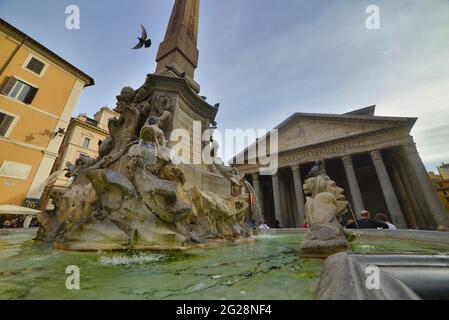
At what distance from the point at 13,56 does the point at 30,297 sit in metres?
22.0

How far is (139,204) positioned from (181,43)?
18.6 feet

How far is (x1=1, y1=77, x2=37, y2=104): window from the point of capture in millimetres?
13963

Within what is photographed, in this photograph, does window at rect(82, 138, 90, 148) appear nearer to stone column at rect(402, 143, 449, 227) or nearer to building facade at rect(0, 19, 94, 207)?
building facade at rect(0, 19, 94, 207)

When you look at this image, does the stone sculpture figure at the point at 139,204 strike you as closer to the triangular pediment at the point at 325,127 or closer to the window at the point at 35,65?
the window at the point at 35,65

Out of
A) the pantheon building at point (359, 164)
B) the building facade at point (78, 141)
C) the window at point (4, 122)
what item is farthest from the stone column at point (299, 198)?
the window at point (4, 122)

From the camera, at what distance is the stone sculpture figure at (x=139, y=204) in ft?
9.18

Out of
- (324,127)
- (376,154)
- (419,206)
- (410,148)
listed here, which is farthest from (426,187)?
(324,127)

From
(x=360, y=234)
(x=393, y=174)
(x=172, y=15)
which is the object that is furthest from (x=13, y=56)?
(x=393, y=174)

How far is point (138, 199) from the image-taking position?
10.0 feet

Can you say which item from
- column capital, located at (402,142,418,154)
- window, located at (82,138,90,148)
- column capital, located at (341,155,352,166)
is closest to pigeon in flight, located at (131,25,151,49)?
column capital, located at (341,155,352,166)

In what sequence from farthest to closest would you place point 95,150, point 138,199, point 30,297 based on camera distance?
point 95,150
point 138,199
point 30,297

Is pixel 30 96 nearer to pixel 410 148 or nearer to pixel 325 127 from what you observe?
pixel 325 127

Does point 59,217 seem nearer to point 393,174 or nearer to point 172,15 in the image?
point 172,15

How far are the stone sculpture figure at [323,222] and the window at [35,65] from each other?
872 inches
